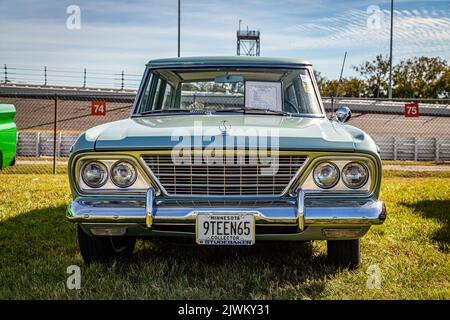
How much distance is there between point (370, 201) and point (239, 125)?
0.97 m

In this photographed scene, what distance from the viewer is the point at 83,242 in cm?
377

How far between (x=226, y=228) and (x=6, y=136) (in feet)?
15.9

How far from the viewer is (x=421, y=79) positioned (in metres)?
38.7

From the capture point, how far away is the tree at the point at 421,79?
124 feet

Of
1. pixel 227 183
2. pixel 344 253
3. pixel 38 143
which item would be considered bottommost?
pixel 344 253

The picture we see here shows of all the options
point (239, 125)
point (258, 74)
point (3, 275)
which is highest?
point (258, 74)

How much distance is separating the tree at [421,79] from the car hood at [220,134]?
3618 centimetres

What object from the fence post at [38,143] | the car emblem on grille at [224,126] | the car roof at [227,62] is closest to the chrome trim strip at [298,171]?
the car emblem on grille at [224,126]

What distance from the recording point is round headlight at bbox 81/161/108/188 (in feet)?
11.0

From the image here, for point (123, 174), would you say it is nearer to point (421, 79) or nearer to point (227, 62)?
point (227, 62)

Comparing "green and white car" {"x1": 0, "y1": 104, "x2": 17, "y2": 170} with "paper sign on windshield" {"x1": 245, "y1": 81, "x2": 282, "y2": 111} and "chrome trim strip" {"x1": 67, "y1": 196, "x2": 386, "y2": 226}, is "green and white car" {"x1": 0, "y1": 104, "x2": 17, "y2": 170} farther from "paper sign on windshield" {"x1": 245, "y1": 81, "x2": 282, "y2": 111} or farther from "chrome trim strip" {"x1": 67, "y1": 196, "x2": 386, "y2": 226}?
"chrome trim strip" {"x1": 67, "y1": 196, "x2": 386, "y2": 226}

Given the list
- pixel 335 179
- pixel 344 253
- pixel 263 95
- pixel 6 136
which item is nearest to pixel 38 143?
pixel 6 136
